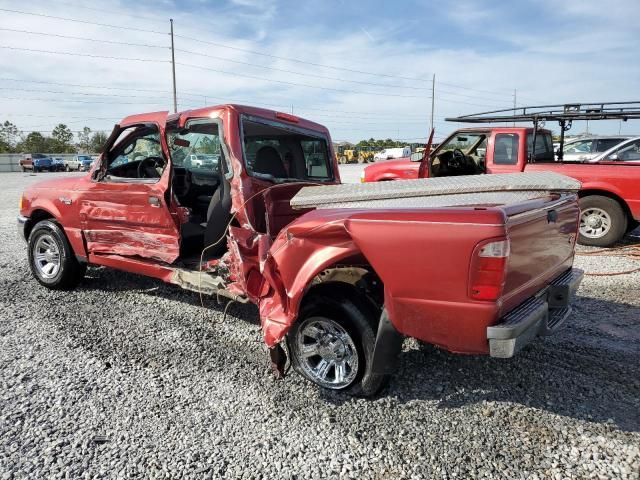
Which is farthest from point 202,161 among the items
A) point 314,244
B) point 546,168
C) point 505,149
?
point 546,168

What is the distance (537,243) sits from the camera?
9.35 feet

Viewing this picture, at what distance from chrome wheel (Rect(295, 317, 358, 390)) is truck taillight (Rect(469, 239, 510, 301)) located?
97 cm

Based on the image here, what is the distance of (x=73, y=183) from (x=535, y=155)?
7339 millimetres

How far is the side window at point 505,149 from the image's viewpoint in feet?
27.3

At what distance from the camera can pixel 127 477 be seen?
2.46 metres

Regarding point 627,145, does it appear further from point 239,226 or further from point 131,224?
point 131,224

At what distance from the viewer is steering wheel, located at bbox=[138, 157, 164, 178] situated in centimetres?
492

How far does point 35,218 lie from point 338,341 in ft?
14.8

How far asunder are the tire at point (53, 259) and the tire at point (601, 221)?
24.4ft

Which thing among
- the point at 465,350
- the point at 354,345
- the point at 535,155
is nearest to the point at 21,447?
the point at 354,345

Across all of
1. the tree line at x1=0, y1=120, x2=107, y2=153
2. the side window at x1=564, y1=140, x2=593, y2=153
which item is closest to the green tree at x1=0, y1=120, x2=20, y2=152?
the tree line at x1=0, y1=120, x2=107, y2=153

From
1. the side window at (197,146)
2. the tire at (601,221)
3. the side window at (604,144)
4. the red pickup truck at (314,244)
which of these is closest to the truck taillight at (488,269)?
the red pickup truck at (314,244)

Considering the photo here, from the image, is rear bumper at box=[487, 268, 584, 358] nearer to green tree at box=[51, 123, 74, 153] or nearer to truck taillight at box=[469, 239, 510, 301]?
truck taillight at box=[469, 239, 510, 301]

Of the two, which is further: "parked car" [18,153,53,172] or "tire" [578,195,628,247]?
"parked car" [18,153,53,172]
